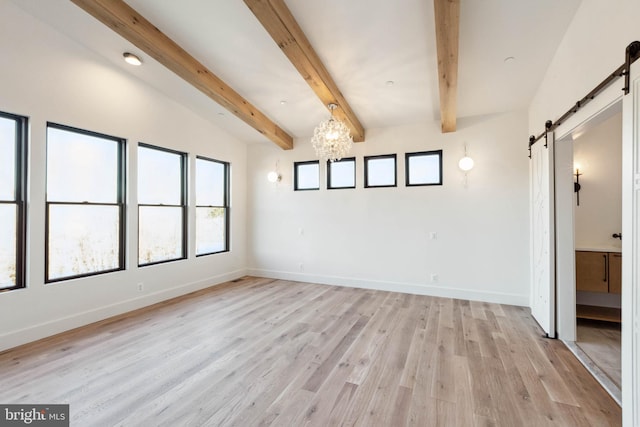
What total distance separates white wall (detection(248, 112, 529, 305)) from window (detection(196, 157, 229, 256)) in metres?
0.67

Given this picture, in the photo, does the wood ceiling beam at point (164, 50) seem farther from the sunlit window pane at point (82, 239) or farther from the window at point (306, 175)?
the sunlit window pane at point (82, 239)

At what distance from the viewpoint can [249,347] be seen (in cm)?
293

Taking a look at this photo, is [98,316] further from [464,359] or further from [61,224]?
[464,359]

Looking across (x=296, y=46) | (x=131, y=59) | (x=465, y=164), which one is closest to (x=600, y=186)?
(x=465, y=164)

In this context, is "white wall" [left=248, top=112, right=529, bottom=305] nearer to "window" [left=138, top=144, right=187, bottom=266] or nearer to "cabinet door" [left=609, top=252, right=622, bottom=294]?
"cabinet door" [left=609, top=252, right=622, bottom=294]

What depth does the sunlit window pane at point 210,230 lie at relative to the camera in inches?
209

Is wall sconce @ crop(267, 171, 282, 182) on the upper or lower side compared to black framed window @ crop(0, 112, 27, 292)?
upper

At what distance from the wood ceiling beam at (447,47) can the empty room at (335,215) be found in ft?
0.10

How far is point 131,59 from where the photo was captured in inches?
142

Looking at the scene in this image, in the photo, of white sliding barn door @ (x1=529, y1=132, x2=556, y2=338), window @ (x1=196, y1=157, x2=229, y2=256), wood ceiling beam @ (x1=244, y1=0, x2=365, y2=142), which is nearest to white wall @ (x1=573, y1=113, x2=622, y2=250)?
white sliding barn door @ (x1=529, y1=132, x2=556, y2=338)

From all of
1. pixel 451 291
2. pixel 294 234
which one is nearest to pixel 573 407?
pixel 451 291

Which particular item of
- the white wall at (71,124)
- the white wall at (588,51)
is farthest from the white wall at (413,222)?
the white wall at (71,124)

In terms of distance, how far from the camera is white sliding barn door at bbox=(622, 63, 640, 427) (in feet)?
5.38

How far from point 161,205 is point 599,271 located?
6287mm
